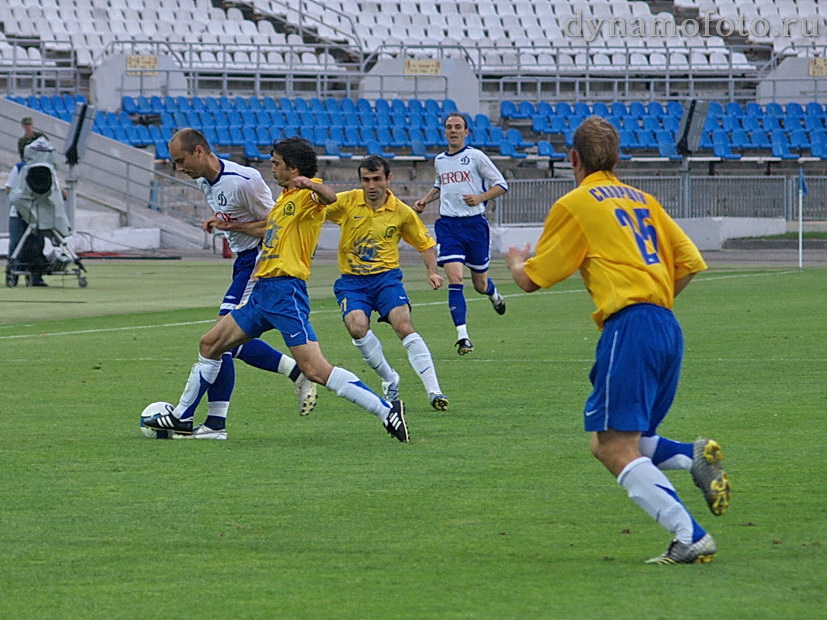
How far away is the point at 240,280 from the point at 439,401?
166cm

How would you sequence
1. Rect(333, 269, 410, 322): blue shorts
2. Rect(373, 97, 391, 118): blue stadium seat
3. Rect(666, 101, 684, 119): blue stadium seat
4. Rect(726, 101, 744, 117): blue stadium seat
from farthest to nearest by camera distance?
Rect(726, 101, 744, 117): blue stadium seat < Rect(666, 101, 684, 119): blue stadium seat < Rect(373, 97, 391, 118): blue stadium seat < Rect(333, 269, 410, 322): blue shorts

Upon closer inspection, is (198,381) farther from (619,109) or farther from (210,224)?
(619,109)

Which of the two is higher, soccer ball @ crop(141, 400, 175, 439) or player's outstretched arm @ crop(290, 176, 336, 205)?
player's outstretched arm @ crop(290, 176, 336, 205)

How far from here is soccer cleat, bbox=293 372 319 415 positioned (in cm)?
982

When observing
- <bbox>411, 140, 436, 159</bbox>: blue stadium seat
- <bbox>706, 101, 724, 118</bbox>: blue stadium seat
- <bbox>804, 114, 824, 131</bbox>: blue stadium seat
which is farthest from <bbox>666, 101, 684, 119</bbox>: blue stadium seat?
<bbox>411, 140, 436, 159</bbox>: blue stadium seat

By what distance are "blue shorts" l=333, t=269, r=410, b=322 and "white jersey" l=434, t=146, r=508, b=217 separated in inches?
201

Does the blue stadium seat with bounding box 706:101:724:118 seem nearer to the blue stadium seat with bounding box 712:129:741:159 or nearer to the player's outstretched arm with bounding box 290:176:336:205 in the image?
the blue stadium seat with bounding box 712:129:741:159

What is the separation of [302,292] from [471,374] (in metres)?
3.90

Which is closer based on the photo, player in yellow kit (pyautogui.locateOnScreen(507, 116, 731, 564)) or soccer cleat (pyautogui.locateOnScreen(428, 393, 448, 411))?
player in yellow kit (pyautogui.locateOnScreen(507, 116, 731, 564))

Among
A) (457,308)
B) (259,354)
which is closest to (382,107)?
(457,308)

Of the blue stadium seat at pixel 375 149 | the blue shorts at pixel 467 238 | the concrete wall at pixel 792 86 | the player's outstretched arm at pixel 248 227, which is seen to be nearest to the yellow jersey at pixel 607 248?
the player's outstretched arm at pixel 248 227

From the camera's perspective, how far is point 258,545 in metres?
6.23

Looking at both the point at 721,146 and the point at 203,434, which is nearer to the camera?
the point at 203,434

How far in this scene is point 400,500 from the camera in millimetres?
7188
